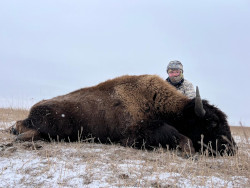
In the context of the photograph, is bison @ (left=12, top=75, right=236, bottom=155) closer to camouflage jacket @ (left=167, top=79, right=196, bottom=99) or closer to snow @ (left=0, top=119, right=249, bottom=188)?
snow @ (left=0, top=119, right=249, bottom=188)

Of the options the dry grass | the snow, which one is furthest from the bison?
the snow

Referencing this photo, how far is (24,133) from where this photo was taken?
513 cm

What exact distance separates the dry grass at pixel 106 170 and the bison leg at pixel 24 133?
0.65 m

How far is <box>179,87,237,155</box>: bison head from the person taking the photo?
15.8ft

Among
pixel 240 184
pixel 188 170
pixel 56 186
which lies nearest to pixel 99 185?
pixel 56 186

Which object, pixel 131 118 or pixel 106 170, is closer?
pixel 106 170

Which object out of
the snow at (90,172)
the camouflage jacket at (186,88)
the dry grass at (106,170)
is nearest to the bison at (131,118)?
the dry grass at (106,170)

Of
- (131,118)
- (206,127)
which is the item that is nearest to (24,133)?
(131,118)

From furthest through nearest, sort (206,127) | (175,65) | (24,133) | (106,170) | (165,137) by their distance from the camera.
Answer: (175,65) < (24,133) < (206,127) < (165,137) < (106,170)

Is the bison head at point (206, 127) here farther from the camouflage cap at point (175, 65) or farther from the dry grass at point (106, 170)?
the camouflage cap at point (175, 65)

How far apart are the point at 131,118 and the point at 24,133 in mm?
1943

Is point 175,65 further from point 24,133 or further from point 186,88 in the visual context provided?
point 24,133

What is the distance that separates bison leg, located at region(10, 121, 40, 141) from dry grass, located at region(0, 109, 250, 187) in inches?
25.7

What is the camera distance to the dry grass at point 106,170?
2.93 m
